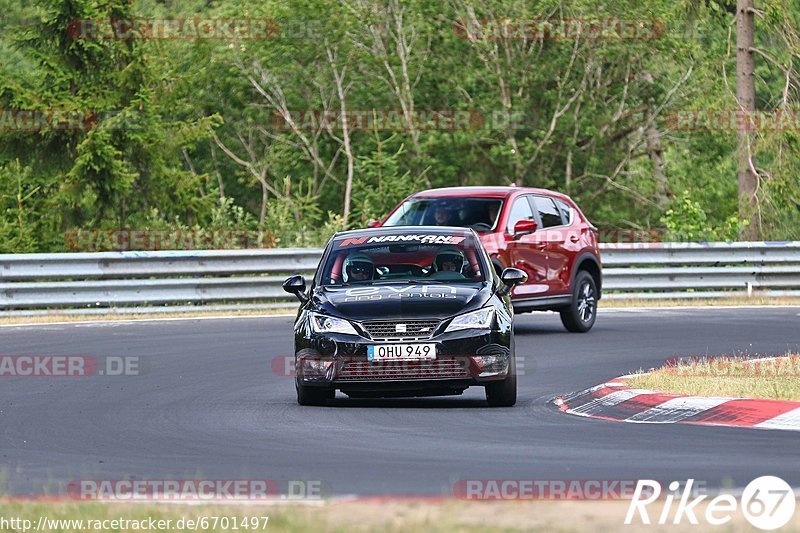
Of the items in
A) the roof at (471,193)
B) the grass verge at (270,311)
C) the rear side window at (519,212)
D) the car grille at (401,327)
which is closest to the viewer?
the car grille at (401,327)

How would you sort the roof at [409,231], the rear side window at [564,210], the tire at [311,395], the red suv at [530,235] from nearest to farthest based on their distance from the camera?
the tire at [311,395] < the roof at [409,231] < the red suv at [530,235] < the rear side window at [564,210]

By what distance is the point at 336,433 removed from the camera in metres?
10.7

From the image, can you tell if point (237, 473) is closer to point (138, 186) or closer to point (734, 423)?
point (734, 423)

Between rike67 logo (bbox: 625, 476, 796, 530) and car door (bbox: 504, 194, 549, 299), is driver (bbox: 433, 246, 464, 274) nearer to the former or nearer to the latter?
rike67 logo (bbox: 625, 476, 796, 530)

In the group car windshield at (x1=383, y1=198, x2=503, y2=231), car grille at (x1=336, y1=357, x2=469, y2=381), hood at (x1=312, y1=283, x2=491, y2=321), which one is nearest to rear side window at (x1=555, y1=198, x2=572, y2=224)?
car windshield at (x1=383, y1=198, x2=503, y2=231)

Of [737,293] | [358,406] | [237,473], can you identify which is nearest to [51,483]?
[237,473]

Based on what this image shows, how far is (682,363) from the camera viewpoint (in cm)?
1570

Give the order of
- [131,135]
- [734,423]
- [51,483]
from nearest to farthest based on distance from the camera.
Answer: [51,483], [734,423], [131,135]

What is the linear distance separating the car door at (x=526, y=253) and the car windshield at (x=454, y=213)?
0.80 ft

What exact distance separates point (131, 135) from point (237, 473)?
23.1 metres

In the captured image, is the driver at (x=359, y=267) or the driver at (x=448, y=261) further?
the driver at (x=448, y=261)

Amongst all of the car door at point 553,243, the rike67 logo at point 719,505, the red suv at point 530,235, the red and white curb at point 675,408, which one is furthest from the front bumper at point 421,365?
the car door at point 553,243

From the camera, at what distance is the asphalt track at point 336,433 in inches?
344

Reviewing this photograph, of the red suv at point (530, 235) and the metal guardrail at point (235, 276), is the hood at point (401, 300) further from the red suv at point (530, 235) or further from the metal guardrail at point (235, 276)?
the metal guardrail at point (235, 276)
